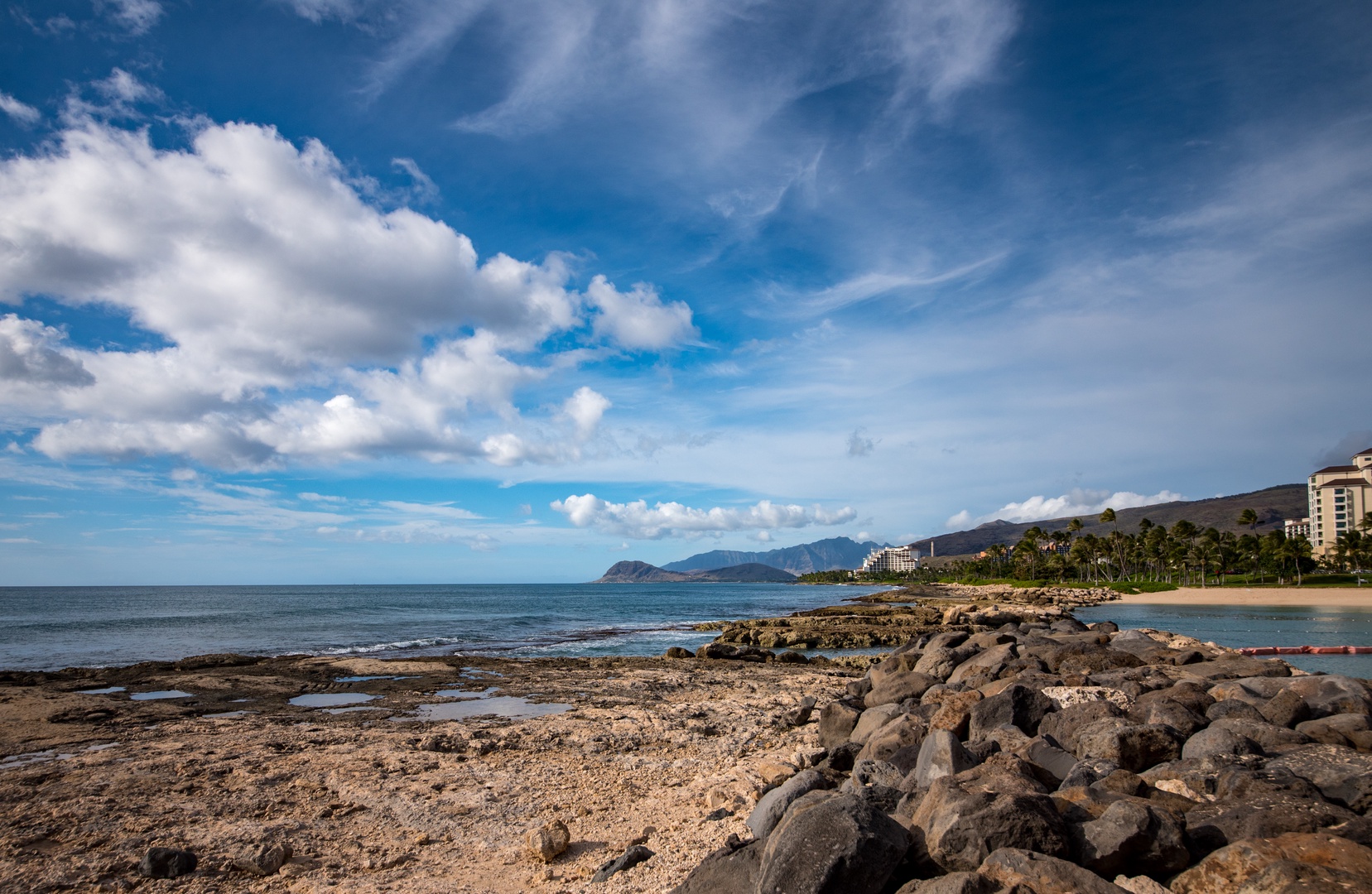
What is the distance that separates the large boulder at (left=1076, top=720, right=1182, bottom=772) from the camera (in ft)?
23.7

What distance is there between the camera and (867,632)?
39.6 m

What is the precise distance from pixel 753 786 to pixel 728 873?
4106 mm

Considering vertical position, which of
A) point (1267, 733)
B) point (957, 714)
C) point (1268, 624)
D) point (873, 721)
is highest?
point (1267, 733)

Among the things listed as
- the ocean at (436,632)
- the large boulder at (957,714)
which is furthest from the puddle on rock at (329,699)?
the large boulder at (957,714)

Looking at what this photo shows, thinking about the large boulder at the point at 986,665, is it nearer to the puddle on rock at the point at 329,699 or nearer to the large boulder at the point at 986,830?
the large boulder at the point at 986,830

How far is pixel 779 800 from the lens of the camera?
7.47 meters

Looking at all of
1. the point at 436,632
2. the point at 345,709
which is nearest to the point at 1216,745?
the point at 345,709

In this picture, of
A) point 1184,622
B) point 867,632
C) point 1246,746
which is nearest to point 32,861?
point 1246,746

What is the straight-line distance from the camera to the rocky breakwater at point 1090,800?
4535 mm

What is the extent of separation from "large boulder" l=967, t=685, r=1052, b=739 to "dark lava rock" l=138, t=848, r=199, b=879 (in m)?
9.10

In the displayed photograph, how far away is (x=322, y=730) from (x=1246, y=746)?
15.0 metres

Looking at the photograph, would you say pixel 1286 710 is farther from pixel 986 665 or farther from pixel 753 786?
pixel 753 786

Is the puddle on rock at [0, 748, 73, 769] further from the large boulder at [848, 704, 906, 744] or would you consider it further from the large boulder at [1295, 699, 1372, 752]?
the large boulder at [1295, 699, 1372, 752]

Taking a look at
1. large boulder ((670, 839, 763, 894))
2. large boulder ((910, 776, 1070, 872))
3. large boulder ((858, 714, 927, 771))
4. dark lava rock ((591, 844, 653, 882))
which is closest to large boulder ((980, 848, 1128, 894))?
large boulder ((910, 776, 1070, 872))
